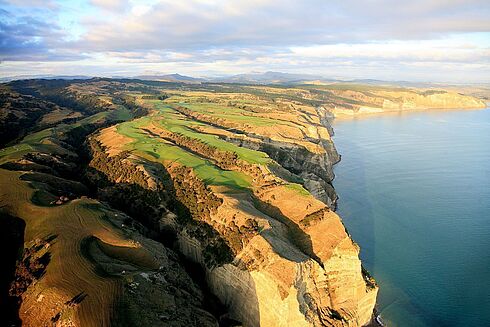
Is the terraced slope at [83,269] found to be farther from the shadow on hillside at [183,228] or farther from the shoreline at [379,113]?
the shoreline at [379,113]

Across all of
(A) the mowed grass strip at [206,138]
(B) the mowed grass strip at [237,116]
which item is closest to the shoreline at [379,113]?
(B) the mowed grass strip at [237,116]

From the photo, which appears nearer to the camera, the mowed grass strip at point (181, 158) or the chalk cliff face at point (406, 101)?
the mowed grass strip at point (181, 158)

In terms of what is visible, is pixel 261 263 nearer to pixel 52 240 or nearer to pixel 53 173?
pixel 52 240

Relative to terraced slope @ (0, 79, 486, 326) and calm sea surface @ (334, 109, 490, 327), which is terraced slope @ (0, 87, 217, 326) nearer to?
terraced slope @ (0, 79, 486, 326)

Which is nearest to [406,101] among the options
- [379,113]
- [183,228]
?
[379,113]

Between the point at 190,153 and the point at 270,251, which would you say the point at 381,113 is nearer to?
the point at 190,153

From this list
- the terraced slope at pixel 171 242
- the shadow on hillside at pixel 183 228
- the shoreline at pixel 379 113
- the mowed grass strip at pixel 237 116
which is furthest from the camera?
the shoreline at pixel 379 113

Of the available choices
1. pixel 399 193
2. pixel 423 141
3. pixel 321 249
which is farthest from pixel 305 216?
pixel 423 141

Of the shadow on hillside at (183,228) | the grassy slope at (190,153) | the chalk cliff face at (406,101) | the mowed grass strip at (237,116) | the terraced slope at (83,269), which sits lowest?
the chalk cliff face at (406,101)
